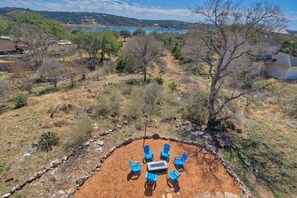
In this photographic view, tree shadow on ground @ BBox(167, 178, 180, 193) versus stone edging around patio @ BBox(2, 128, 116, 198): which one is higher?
tree shadow on ground @ BBox(167, 178, 180, 193)

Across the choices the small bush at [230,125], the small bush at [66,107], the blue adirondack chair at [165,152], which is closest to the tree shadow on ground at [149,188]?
the blue adirondack chair at [165,152]

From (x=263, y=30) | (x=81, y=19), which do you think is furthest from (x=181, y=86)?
(x=81, y=19)

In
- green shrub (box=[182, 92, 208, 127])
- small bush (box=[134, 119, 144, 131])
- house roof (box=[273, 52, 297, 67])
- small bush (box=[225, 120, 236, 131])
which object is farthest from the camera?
house roof (box=[273, 52, 297, 67])

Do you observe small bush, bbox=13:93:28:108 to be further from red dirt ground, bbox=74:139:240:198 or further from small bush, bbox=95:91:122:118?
red dirt ground, bbox=74:139:240:198

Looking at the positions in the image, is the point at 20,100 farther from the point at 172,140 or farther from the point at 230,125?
the point at 230,125

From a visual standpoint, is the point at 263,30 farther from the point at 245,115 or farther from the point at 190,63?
the point at 190,63

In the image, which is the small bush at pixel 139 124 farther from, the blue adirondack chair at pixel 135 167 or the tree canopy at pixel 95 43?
the tree canopy at pixel 95 43

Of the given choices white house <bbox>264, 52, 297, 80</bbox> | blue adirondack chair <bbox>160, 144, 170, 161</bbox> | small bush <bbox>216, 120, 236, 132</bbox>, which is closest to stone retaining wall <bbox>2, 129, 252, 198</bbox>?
blue adirondack chair <bbox>160, 144, 170, 161</bbox>
